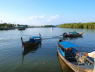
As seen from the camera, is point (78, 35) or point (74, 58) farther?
point (78, 35)

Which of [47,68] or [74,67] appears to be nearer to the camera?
[74,67]

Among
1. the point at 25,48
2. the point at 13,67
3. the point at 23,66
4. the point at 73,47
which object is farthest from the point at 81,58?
the point at 25,48

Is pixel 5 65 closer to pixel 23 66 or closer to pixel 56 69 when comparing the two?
pixel 23 66

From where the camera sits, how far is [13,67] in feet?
54.7

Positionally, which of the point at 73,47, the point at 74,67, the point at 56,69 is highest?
the point at 73,47

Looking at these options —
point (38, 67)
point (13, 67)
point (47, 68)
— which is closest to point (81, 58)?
point (47, 68)

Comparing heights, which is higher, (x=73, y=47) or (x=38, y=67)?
(x=73, y=47)

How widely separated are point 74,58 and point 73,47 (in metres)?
1.79

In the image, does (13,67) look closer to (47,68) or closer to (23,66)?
(23,66)

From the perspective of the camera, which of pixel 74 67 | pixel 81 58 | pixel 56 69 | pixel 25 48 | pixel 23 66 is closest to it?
pixel 74 67

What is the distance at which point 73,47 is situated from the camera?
58.4ft

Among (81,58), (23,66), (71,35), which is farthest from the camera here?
(71,35)

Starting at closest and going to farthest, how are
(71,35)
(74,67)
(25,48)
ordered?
(74,67), (25,48), (71,35)

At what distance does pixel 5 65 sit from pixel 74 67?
9.96 m
